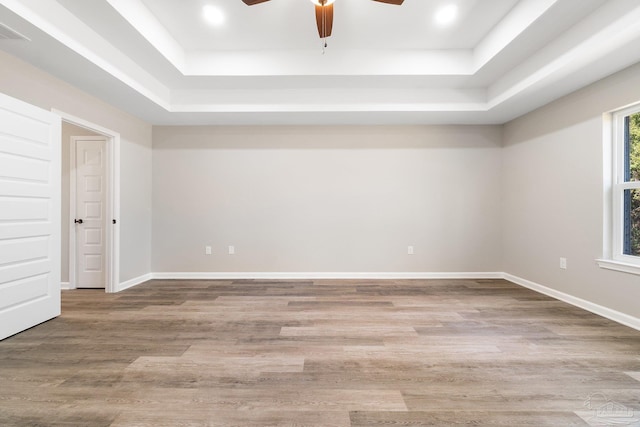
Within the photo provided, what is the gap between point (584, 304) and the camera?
3.16m

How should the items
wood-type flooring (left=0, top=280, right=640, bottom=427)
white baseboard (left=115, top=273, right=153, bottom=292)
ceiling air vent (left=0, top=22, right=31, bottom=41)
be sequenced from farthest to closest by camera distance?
1. white baseboard (left=115, top=273, right=153, bottom=292)
2. ceiling air vent (left=0, top=22, right=31, bottom=41)
3. wood-type flooring (left=0, top=280, right=640, bottom=427)

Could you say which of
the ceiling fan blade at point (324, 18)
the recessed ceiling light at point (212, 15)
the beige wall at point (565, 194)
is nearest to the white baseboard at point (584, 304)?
the beige wall at point (565, 194)

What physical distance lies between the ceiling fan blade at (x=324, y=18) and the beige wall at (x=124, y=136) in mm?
2663

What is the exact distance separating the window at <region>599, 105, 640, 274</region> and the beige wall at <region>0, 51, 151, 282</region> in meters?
5.72

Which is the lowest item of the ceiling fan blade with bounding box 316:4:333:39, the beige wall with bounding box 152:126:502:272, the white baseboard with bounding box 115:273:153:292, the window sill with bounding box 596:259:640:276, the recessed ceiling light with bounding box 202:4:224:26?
the white baseboard with bounding box 115:273:153:292

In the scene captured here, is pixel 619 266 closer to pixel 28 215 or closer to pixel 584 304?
pixel 584 304

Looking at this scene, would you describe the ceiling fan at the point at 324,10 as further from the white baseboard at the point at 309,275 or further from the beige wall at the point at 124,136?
the white baseboard at the point at 309,275

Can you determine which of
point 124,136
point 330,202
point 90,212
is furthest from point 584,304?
point 90,212

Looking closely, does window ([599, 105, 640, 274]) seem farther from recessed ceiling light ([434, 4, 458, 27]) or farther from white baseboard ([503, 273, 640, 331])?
recessed ceiling light ([434, 4, 458, 27])

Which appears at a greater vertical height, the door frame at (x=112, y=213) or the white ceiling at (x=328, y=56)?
the white ceiling at (x=328, y=56)

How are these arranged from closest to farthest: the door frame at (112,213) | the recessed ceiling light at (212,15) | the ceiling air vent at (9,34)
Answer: the ceiling air vent at (9,34)
the recessed ceiling light at (212,15)
the door frame at (112,213)

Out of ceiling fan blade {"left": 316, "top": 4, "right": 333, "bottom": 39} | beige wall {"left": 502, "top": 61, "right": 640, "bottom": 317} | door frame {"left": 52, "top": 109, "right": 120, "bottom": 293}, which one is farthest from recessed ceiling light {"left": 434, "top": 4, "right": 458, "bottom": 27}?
door frame {"left": 52, "top": 109, "right": 120, "bottom": 293}

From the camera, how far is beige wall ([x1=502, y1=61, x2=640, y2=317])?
9.44ft

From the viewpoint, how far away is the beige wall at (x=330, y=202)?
455 cm
